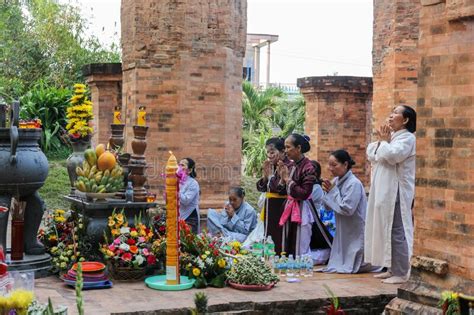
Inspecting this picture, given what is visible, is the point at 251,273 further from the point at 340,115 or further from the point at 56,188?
the point at 56,188

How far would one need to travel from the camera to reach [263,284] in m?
6.41

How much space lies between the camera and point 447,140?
5.34 m

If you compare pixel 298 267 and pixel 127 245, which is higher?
pixel 127 245

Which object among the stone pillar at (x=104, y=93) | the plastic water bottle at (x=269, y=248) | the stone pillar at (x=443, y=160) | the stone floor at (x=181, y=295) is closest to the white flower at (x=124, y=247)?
the stone floor at (x=181, y=295)

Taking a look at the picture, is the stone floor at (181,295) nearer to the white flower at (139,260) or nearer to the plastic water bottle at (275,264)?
the white flower at (139,260)

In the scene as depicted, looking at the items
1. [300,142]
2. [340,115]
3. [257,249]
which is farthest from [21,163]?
[340,115]

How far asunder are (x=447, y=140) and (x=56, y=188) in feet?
39.8

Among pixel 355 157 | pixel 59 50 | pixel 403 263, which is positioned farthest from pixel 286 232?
pixel 59 50

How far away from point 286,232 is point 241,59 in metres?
4.27

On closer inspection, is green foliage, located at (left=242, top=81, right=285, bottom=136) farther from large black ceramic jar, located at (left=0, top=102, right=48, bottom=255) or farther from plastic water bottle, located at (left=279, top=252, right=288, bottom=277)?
large black ceramic jar, located at (left=0, top=102, right=48, bottom=255)

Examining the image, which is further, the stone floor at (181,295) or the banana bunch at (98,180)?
the banana bunch at (98,180)

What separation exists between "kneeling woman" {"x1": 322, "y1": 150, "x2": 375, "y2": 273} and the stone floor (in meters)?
0.42

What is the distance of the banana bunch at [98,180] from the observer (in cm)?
702

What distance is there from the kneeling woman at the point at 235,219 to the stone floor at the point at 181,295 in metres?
2.10
